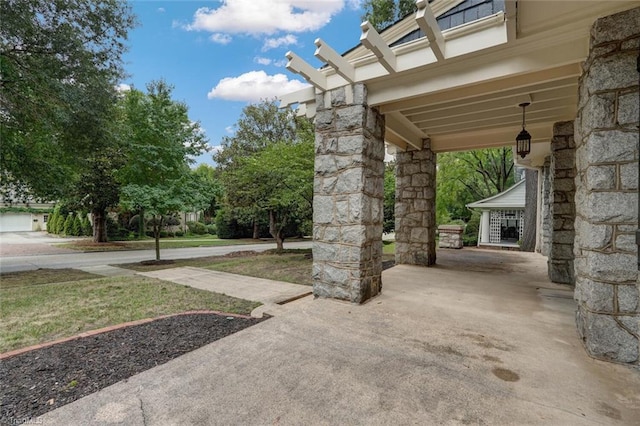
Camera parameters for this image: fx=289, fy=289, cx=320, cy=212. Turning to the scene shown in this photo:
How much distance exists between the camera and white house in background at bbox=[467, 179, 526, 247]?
1298 cm

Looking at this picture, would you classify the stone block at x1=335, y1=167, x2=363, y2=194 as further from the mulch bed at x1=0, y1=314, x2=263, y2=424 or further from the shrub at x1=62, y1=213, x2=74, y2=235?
the shrub at x1=62, y1=213, x2=74, y2=235

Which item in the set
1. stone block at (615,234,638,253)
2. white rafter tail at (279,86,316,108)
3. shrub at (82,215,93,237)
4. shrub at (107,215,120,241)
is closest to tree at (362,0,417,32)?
white rafter tail at (279,86,316,108)

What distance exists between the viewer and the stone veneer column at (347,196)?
12.0 feet

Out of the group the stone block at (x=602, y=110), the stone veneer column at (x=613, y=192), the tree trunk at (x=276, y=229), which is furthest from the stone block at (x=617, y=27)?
the tree trunk at (x=276, y=229)

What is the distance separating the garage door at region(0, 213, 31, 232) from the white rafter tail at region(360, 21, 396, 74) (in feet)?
113

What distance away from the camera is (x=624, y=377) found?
2045mm

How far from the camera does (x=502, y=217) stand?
13.6 meters

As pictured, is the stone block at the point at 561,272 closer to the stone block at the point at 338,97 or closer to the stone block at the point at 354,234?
the stone block at the point at 354,234

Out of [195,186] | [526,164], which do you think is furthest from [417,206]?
[195,186]

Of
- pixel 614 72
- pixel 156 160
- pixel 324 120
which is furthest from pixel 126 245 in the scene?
pixel 614 72

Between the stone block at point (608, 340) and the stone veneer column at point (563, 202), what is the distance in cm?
305

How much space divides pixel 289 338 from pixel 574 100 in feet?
16.3

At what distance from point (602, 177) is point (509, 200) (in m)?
12.5

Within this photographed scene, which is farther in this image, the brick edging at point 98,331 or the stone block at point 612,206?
the brick edging at point 98,331
